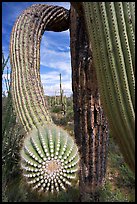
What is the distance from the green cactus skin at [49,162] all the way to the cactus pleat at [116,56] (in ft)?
1.42

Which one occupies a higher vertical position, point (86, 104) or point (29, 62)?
point (29, 62)

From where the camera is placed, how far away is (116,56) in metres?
1.79

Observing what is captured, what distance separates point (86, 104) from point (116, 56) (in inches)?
45.3

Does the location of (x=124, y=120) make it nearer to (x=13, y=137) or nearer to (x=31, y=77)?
(x=31, y=77)

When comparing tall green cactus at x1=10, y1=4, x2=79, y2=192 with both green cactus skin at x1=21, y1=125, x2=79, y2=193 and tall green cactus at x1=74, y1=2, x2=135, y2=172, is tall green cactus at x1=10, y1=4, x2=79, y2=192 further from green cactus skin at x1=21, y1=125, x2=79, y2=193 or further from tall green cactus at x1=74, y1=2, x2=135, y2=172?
tall green cactus at x1=74, y1=2, x2=135, y2=172

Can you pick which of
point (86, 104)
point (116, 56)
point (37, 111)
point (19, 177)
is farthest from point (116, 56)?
point (19, 177)

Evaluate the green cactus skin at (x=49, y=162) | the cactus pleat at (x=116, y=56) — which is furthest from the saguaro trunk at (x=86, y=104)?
the green cactus skin at (x=49, y=162)

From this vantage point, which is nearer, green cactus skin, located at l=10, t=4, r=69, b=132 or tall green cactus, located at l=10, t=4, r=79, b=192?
tall green cactus, located at l=10, t=4, r=79, b=192

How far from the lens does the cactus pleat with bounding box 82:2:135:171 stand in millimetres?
1786

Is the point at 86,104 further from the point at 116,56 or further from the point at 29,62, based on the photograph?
the point at 116,56

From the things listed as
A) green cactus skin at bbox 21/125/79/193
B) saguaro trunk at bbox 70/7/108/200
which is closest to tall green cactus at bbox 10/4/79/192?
green cactus skin at bbox 21/125/79/193

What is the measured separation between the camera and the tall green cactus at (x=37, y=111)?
5.03 feet

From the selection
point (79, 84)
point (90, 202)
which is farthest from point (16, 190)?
point (79, 84)

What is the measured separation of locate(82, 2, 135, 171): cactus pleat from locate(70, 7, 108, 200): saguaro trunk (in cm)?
97
